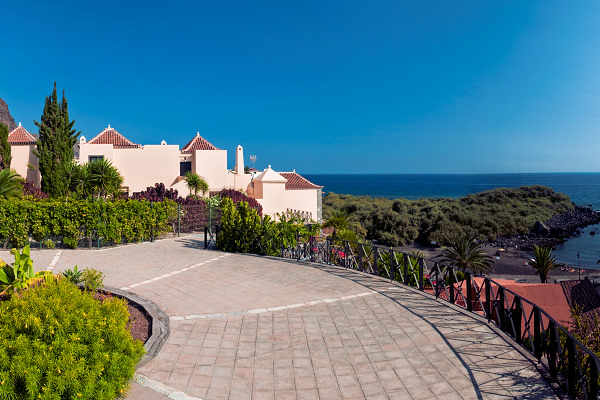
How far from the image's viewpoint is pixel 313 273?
9.23m

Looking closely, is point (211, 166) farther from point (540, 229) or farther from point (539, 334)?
point (540, 229)

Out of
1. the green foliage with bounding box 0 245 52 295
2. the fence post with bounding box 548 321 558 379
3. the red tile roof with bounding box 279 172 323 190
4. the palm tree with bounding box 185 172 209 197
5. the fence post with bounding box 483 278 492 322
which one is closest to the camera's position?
the fence post with bounding box 548 321 558 379

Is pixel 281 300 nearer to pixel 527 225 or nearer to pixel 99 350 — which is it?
pixel 99 350

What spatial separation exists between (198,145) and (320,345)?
26702 mm

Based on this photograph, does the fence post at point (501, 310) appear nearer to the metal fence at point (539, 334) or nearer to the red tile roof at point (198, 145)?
the metal fence at point (539, 334)

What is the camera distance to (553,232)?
5141 centimetres

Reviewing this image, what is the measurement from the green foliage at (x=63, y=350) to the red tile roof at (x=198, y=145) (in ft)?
84.0

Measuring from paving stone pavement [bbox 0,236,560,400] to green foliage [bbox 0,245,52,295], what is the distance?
1991 mm

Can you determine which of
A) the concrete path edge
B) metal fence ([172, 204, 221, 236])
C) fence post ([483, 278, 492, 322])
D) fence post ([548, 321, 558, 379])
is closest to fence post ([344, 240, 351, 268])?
fence post ([483, 278, 492, 322])

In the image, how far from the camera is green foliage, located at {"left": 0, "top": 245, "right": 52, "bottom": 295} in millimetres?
5639

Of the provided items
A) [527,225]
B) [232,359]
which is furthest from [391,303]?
[527,225]

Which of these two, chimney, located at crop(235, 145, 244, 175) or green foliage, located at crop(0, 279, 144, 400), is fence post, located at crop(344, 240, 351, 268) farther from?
chimney, located at crop(235, 145, 244, 175)

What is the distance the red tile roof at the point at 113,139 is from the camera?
89.1 ft

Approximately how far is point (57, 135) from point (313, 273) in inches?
929
